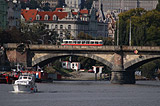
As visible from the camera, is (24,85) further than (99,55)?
No

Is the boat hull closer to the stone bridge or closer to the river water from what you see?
the river water

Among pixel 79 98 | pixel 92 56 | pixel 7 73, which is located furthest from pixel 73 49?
pixel 79 98

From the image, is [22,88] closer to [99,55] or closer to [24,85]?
[24,85]

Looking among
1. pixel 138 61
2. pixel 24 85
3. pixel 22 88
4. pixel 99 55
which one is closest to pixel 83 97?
pixel 24 85

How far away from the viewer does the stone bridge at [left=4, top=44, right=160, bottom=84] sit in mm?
161125

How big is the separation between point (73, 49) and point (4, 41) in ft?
78.3

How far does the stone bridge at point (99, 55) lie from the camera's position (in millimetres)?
161125

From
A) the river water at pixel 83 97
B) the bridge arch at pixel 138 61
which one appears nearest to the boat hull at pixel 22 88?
the river water at pixel 83 97

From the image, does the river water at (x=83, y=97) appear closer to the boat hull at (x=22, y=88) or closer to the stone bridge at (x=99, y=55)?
the boat hull at (x=22, y=88)

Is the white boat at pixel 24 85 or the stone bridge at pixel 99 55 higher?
the stone bridge at pixel 99 55

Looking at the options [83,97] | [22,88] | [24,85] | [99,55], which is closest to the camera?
[83,97]

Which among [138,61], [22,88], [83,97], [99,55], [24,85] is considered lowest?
[83,97]

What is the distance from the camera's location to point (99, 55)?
535 ft

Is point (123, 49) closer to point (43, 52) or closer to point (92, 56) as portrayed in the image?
point (92, 56)
